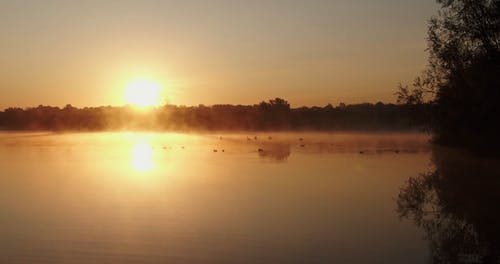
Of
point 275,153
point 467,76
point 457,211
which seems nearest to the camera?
point 457,211

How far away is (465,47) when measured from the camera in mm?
28734

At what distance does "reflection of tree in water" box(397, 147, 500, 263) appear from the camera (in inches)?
444

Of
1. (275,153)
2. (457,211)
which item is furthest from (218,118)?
(457,211)

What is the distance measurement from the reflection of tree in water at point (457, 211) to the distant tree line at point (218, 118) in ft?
284

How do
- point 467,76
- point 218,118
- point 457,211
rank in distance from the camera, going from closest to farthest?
point 457,211, point 467,76, point 218,118

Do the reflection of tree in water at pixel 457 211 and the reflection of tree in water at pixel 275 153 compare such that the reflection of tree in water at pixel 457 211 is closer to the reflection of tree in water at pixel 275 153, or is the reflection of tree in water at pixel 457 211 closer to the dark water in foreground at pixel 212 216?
the dark water in foreground at pixel 212 216

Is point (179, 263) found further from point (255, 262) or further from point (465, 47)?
point (465, 47)

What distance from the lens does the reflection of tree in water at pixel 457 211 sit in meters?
11.3

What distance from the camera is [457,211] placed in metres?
15.8

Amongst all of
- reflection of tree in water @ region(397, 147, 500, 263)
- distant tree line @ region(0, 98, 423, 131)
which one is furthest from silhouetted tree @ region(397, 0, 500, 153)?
distant tree line @ region(0, 98, 423, 131)

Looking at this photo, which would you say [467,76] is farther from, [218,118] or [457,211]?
[218,118]

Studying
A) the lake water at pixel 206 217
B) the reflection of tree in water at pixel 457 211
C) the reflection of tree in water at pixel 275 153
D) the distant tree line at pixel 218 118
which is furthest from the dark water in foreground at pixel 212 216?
the distant tree line at pixel 218 118

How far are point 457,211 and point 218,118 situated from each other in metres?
113

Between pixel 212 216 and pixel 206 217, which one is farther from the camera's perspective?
pixel 212 216
